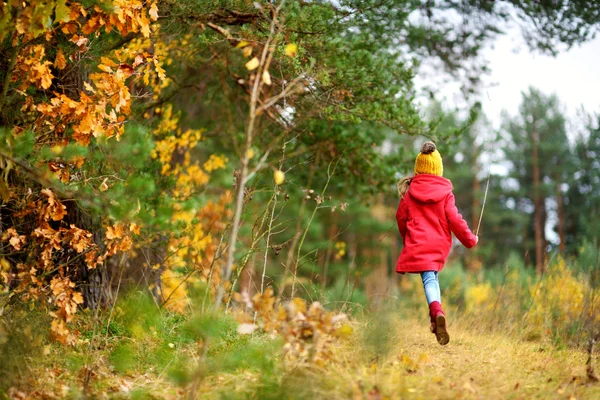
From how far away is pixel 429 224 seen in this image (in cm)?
459

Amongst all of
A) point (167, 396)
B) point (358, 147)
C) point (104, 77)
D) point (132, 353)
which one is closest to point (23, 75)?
point (104, 77)

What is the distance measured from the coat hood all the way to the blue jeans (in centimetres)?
58

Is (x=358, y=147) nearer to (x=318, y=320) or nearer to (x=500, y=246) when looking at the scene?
(x=318, y=320)

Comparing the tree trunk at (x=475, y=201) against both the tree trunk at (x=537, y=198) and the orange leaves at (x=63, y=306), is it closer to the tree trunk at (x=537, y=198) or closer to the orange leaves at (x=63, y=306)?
the tree trunk at (x=537, y=198)

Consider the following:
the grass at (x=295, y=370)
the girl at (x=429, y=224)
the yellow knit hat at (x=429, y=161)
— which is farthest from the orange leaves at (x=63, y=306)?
the yellow knit hat at (x=429, y=161)

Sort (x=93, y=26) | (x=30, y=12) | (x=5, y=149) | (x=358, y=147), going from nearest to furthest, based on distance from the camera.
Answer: (x=5, y=149), (x=30, y=12), (x=93, y=26), (x=358, y=147)

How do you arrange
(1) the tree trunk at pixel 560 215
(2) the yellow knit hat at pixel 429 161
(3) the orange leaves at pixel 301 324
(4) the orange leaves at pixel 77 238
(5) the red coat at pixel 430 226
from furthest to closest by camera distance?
1. (1) the tree trunk at pixel 560 215
2. (2) the yellow knit hat at pixel 429 161
3. (5) the red coat at pixel 430 226
4. (4) the orange leaves at pixel 77 238
5. (3) the orange leaves at pixel 301 324

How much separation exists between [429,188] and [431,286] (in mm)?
775

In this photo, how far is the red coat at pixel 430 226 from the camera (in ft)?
14.8

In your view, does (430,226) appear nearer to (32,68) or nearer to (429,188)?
(429,188)

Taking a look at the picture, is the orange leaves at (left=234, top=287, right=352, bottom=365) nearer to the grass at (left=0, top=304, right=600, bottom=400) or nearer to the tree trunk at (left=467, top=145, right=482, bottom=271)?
the grass at (left=0, top=304, right=600, bottom=400)

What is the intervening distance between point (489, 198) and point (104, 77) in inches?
1109

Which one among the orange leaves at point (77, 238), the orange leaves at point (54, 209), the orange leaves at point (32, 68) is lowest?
the orange leaves at point (77, 238)

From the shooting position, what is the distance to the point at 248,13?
441 cm
